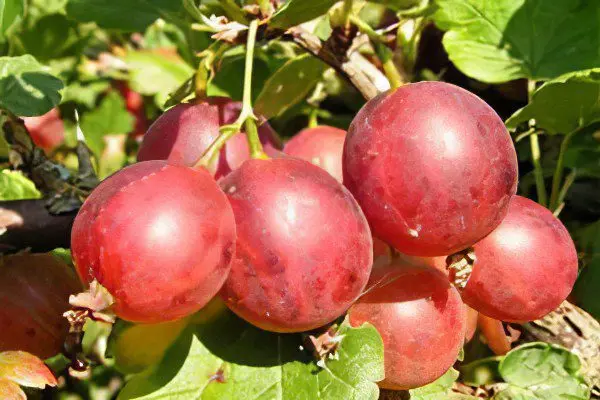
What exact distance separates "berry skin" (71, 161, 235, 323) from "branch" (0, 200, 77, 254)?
19cm

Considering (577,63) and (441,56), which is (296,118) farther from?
(577,63)

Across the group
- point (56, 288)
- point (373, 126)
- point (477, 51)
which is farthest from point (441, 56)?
point (56, 288)

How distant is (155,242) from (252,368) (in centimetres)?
23

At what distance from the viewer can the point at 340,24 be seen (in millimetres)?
829

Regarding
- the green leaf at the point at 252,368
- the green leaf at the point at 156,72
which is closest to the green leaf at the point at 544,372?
the green leaf at the point at 252,368

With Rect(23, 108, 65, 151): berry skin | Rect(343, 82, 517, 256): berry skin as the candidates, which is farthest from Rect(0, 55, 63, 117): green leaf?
Rect(23, 108, 65, 151): berry skin

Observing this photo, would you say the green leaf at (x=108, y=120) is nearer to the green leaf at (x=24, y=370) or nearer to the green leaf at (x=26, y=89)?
the green leaf at (x=26, y=89)

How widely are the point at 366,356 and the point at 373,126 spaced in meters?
0.21

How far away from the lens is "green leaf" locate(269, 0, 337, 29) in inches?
28.5

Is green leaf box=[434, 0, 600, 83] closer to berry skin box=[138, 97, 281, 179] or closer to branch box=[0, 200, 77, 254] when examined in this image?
berry skin box=[138, 97, 281, 179]

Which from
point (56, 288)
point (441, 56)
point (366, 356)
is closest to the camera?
point (366, 356)

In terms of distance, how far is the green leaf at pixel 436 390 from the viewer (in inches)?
30.8

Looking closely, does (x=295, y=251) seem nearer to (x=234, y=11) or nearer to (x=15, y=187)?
(x=234, y=11)

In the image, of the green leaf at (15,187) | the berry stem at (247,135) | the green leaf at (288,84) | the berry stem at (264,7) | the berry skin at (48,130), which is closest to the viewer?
the berry stem at (247,135)
